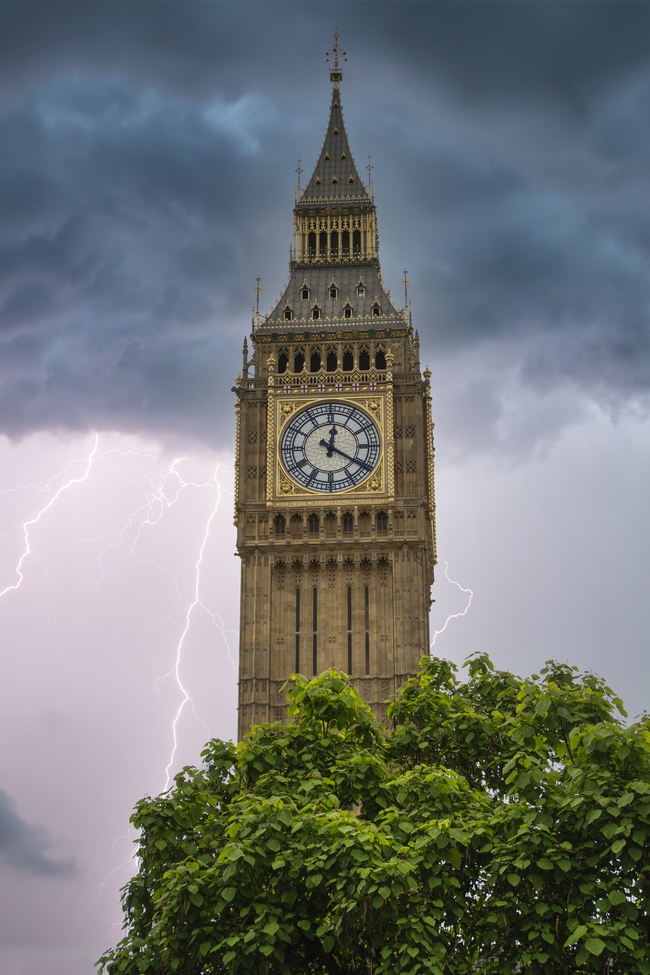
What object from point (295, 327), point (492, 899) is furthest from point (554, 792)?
point (295, 327)

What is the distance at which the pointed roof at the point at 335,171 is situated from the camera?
96.4 metres

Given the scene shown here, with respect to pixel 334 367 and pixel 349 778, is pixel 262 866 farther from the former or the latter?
pixel 334 367

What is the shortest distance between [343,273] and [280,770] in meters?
59.0

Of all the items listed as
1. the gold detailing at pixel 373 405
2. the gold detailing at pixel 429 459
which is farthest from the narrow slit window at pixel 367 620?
the gold detailing at pixel 373 405

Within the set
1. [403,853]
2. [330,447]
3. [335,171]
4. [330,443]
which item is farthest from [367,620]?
[403,853]

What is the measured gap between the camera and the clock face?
3233 inches

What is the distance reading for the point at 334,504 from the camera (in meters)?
81.3

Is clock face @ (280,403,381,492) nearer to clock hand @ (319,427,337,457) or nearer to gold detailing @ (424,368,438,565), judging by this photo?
clock hand @ (319,427,337,457)

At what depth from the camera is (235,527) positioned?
8350 centimetres

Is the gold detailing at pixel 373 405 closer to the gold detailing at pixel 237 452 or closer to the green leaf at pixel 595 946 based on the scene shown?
the gold detailing at pixel 237 452

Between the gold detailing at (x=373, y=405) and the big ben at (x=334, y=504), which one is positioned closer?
the big ben at (x=334, y=504)

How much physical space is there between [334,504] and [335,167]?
2806cm

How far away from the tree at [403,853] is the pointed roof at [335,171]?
2482 inches

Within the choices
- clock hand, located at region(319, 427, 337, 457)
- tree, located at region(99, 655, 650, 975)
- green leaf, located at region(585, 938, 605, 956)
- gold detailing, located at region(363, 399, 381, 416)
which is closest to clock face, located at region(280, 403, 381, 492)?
clock hand, located at region(319, 427, 337, 457)
